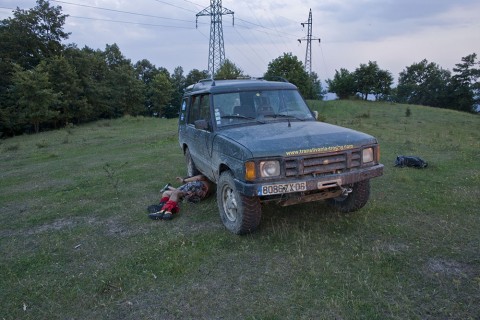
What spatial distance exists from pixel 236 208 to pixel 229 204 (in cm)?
26

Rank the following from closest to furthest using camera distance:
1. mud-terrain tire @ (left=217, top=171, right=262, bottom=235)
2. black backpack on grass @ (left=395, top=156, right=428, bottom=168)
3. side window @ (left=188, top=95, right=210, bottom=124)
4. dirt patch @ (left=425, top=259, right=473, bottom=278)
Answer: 1. dirt patch @ (left=425, top=259, right=473, bottom=278)
2. mud-terrain tire @ (left=217, top=171, right=262, bottom=235)
3. side window @ (left=188, top=95, right=210, bottom=124)
4. black backpack on grass @ (left=395, top=156, right=428, bottom=168)

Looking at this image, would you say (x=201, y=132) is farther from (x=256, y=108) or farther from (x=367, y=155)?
(x=367, y=155)

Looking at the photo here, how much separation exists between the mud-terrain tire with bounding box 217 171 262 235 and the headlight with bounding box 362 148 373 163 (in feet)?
4.83

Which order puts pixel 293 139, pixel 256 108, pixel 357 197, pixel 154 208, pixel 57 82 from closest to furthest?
1. pixel 293 139
2. pixel 357 197
3. pixel 256 108
4. pixel 154 208
5. pixel 57 82

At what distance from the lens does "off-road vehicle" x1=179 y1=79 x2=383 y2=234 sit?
4277 millimetres

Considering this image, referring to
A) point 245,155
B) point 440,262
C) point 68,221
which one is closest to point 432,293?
point 440,262

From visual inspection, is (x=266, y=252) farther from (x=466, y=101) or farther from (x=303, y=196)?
(x=466, y=101)

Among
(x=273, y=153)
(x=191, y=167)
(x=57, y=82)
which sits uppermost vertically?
(x=57, y=82)

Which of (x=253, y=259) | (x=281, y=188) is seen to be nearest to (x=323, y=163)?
(x=281, y=188)

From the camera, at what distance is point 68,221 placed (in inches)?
243

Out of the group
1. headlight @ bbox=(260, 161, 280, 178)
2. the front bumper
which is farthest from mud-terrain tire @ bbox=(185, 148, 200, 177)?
headlight @ bbox=(260, 161, 280, 178)

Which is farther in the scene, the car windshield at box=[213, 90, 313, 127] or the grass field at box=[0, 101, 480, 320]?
the car windshield at box=[213, 90, 313, 127]

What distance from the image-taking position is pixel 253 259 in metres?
4.27

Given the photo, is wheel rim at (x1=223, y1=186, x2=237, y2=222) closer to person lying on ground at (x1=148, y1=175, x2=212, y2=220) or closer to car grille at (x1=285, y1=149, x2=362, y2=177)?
car grille at (x1=285, y1=149, x2=362, y2=177)
